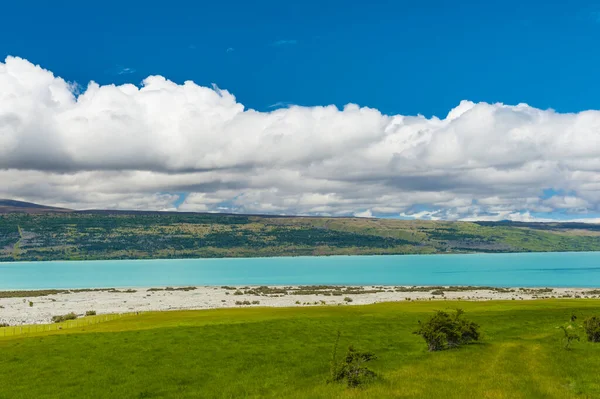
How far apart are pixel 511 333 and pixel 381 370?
21.4m

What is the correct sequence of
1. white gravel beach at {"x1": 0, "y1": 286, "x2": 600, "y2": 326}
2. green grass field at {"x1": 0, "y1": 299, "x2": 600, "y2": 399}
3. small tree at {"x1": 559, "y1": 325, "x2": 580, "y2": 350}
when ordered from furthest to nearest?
white gravel beach at {"x1": 0, "y1": 286, "x2": 600, "y2": 326} → small tree at {"x1": 559, "y1": 325, "x2": 580, "y2": 350} → green grass field at {"x1": 0, "y1": 299, "x2": 600, "y2": 399}

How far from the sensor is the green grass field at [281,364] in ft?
88.5

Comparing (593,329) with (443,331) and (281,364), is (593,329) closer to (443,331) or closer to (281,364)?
(443,331)

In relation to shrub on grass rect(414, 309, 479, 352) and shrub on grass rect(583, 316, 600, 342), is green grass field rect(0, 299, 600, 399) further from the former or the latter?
shrub on grass rect(583, 316, 600, 342)

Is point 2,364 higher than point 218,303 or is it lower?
higher

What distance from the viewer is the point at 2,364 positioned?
120 ft

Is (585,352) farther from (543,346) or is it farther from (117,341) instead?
(117,341)

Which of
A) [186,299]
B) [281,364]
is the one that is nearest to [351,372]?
[281,364]

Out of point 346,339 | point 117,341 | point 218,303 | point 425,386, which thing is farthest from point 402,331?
point 218,303

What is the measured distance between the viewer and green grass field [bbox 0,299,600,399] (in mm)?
26984

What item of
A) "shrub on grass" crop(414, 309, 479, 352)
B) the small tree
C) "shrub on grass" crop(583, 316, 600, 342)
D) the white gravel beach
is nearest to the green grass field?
the small tree

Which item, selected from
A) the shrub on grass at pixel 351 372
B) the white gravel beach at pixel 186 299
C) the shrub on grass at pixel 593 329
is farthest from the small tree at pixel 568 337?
the white gravel beach at pixel 186 299

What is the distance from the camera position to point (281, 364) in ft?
116

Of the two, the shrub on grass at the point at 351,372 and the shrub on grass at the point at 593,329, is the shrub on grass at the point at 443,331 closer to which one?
the shrub on grass at the point at 593,329
